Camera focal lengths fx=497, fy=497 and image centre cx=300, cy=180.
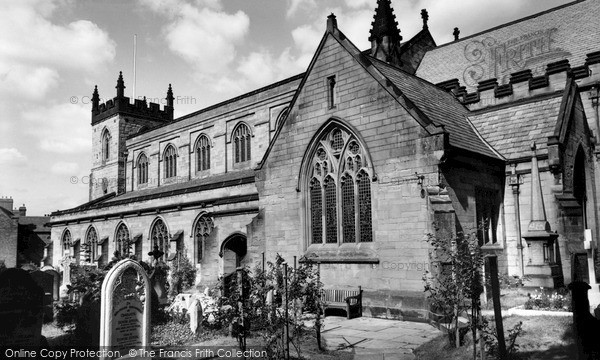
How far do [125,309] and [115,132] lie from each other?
4431cm

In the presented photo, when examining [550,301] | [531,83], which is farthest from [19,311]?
[531,83]

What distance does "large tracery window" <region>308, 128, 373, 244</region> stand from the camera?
1545 cm

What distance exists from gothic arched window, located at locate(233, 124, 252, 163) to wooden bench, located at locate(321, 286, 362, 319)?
20433mm

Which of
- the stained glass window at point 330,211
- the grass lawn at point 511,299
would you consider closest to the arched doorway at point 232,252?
the stained glass window at point 330,211

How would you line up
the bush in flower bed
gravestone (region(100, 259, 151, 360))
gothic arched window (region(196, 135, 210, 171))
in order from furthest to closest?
gothic arched window (region(196, 135, 210, 171)) → the bush in flower bed → gravestone (region(100, 259, 151, 360))

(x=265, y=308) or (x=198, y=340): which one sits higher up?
(x=265, y=308)

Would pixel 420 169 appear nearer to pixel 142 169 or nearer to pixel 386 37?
pixel 386 37

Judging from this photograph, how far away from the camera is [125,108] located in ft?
166

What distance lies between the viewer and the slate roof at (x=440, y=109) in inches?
624

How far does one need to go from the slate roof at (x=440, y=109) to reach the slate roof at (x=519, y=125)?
418 mm

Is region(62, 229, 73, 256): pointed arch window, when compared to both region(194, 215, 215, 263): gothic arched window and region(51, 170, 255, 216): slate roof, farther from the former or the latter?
Result: region(194, 215, 215, 263): gothic arched window

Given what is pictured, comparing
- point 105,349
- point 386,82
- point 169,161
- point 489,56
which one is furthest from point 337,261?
point 169,161

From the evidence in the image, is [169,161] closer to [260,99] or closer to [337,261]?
[260,99]

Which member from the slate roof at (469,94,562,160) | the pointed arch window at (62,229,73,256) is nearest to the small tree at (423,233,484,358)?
the slate roof at (469,94,562,160)
